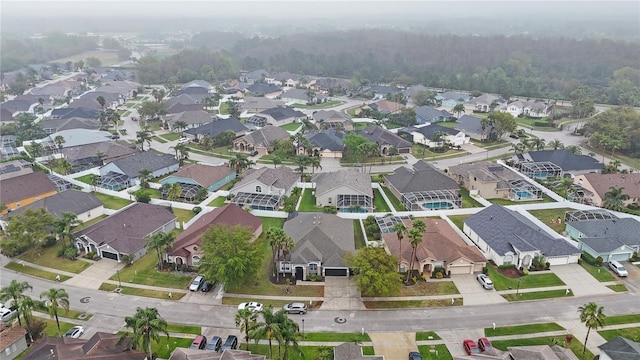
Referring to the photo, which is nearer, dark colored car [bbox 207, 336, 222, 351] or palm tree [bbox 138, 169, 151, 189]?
dark colored car [bbox 207, 336, 222, 351]

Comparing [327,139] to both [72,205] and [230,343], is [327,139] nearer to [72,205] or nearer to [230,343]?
[72,205]

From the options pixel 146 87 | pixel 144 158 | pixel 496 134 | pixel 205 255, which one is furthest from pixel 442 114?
pixel 146 87

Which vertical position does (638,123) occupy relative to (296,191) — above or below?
above

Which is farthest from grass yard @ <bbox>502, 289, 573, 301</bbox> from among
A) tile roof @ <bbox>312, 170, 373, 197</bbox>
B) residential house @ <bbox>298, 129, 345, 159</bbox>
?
residential house @ <bbox>298, 129, 345, 159</bbox>

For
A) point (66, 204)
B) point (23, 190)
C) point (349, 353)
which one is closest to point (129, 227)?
point (66, 204)

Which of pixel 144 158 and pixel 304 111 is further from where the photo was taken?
pixel 304 111

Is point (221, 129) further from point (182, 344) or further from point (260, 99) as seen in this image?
point (182, 344)

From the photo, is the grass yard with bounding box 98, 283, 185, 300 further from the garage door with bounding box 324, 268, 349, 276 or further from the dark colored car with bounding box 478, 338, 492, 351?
the dark colored car with bounding box 478, 338, 492, 351
